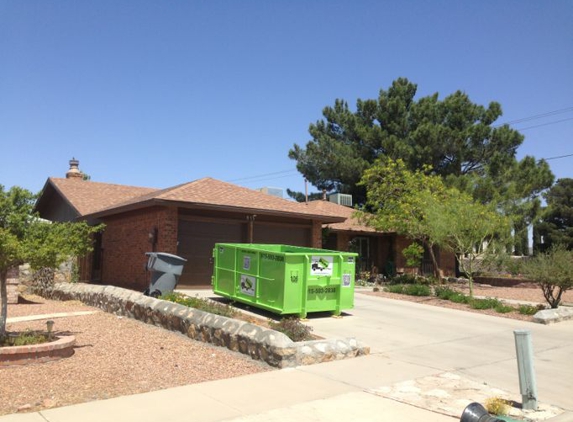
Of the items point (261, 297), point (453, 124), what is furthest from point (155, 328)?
point (453, 124)

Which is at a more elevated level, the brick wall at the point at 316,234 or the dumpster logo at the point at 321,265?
the brick wall at the point at 316,234

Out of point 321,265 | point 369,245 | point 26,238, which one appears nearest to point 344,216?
point 369,245

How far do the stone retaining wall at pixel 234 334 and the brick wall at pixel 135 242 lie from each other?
376 cm

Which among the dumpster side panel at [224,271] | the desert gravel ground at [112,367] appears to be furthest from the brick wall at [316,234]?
the desert gravel ground at [112,367]

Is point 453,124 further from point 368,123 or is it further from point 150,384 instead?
point 150,384

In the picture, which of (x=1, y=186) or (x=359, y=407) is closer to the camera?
(x=359, y=407)

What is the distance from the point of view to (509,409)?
5.82 m

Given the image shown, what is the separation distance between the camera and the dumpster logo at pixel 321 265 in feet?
36.1

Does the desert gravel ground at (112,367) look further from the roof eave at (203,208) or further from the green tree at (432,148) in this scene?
the green tree at (432,148)

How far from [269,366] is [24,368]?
3.39 m

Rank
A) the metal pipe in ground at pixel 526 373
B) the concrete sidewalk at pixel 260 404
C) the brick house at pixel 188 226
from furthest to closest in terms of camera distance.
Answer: the brick house at pixel 188 226, the metal pipe in ground at pixel 526 373, the concrete sidewalk at pixel 260 404

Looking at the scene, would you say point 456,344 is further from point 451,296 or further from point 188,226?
point 188,226

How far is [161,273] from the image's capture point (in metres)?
12.5

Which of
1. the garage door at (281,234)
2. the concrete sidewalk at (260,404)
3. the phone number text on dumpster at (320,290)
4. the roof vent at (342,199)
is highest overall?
the roof vent at (342,199)
